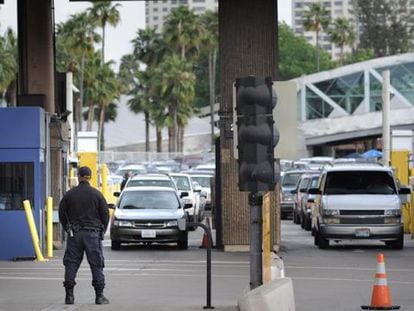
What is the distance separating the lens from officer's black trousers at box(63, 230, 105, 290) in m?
17.1

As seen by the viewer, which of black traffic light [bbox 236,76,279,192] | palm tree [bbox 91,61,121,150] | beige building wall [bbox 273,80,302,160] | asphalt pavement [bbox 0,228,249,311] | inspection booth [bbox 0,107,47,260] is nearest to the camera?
black traffic light [bbox 236,76,279,192]

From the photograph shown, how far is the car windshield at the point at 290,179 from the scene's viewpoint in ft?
164

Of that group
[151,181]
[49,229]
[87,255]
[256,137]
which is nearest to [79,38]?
[151,181]

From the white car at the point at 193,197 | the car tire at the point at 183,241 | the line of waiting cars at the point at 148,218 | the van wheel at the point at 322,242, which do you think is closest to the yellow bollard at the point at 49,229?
the line of waiting cars at the point at 148,218

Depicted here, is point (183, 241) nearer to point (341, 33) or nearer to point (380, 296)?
point (380, 296)

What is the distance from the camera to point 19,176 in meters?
26.6

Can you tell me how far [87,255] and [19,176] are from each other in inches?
385

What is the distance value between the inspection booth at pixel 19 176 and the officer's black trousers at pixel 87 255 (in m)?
9.30

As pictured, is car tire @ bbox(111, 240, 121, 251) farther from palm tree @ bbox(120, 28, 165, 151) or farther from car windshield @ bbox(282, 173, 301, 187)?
palm tree @ bbox(120, 28, 165, 151)

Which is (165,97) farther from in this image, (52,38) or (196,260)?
(196,260)

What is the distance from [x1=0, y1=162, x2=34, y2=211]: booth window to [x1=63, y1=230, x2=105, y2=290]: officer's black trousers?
9.46m

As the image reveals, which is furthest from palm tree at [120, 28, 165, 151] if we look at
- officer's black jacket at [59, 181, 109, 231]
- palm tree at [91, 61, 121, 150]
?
officer's black jacket at [59, 181, 109, 231]

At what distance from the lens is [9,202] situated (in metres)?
26.5

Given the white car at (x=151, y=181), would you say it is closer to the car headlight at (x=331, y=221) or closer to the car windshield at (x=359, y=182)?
the car windshield at (x=359, y=182)
